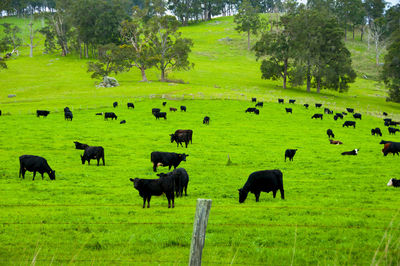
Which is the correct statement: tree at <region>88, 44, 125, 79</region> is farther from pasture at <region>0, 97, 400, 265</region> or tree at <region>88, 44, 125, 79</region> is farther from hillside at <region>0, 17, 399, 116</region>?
pasture at <region>0, 97, 400, 265</region>

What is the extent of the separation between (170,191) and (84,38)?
379 ft

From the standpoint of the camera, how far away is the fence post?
20.7ft

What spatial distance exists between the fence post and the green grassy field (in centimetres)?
81

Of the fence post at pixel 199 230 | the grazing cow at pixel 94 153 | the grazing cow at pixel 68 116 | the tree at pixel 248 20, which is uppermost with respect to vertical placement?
the tree at pixel 248 20

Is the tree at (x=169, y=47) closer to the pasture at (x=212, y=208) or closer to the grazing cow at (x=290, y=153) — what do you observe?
the pasture at (x=212, y=208)

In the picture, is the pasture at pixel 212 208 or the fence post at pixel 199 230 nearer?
the fence post at pixel 199 230

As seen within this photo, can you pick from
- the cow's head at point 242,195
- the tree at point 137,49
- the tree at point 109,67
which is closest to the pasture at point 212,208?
the cow's head at point 242,195

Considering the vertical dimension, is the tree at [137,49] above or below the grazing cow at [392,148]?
above

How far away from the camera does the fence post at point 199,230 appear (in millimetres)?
6305

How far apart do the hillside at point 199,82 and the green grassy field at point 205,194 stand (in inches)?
512

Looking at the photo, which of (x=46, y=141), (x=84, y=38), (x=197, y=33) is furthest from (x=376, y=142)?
(x=197, y=33)

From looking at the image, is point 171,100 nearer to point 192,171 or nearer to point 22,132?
point 22,132

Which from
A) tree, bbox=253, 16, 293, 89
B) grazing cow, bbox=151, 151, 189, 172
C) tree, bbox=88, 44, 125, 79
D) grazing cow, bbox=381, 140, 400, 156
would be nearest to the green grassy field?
grazing cow, bbox=151, 151, 189, 172

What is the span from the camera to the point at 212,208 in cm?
1416
